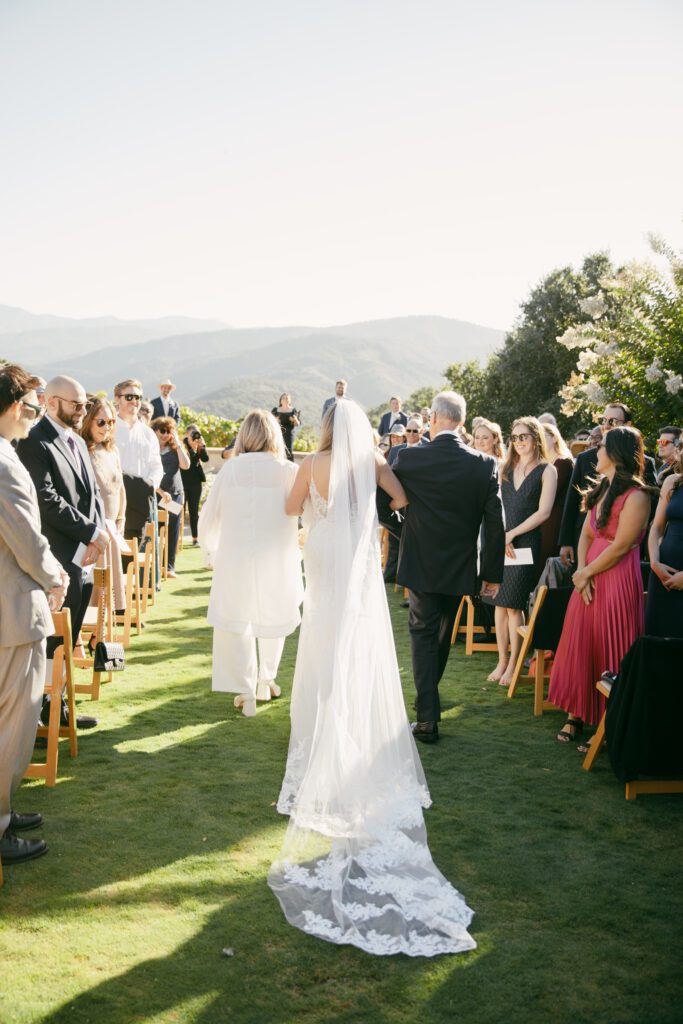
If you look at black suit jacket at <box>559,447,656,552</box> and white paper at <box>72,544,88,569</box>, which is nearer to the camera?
white paper at <box>72,544,88,569</box>

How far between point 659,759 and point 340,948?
219 centimetres

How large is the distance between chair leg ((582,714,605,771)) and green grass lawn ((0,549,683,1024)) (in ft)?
0.34

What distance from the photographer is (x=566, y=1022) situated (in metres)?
2.67

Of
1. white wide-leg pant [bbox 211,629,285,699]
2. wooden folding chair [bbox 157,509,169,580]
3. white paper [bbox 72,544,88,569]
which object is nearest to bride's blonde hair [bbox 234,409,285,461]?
white paper [bbox 72,544,88,569]

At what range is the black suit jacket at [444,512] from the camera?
4.93 m

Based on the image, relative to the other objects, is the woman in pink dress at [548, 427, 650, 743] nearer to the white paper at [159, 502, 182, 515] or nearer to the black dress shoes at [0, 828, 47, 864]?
the black dress shoes at [0, 828, 47, 864]

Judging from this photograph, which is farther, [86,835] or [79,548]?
[79,548]

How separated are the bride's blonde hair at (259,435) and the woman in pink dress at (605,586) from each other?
2.10m

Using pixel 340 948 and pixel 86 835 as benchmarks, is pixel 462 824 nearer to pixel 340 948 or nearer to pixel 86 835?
pixel 340 948

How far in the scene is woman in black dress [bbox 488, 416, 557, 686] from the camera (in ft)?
21.1

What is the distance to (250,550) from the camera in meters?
5.43

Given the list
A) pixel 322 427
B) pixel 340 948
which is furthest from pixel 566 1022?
pixel 322 427

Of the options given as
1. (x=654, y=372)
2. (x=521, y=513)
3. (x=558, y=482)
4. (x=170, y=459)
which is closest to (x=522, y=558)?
(x=521, y=513)

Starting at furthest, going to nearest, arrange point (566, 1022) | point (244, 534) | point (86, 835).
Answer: point (244, 534), point (86, 835), point (566, 1022)
